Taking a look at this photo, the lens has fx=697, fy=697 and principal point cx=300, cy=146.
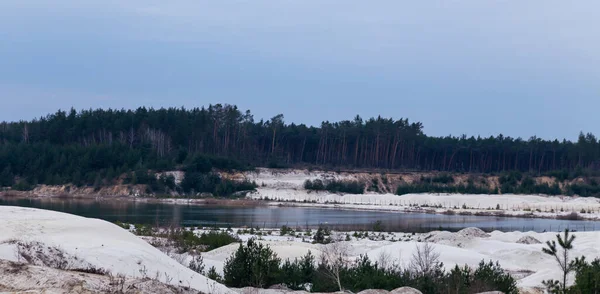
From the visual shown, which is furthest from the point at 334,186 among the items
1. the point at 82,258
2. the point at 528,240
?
the point at 82,258

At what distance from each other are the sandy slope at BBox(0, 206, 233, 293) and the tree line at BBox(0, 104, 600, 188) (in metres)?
76.4

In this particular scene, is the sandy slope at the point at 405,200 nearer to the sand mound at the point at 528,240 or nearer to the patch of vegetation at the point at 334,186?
the patch of vegetation at the point at 334,186

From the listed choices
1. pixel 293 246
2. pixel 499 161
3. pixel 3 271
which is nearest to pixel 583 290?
pixel 3 271

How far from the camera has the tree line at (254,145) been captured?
9606 centimetres

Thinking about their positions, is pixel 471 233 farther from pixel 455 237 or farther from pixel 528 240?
pixel 528 240

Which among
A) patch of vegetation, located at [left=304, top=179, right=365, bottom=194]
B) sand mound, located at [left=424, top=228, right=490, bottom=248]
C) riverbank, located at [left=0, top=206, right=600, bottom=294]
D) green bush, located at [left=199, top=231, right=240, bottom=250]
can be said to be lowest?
green bush, located at [left=199, top=231, right=240, bottom=250]

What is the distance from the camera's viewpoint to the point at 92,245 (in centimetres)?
1577

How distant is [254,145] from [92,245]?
106126 millimetres

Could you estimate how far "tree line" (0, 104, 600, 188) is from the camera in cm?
9606

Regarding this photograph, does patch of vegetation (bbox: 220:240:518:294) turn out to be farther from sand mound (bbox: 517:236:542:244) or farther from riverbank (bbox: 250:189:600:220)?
riverbank (bbox: 250:189:600:220)

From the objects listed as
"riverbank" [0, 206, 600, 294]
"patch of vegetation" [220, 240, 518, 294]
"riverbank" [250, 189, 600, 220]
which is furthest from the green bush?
"riverbank" [250, 189, 600, 220]

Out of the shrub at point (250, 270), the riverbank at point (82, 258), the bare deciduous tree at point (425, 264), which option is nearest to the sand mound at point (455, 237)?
the riverbank at point (82, 258)

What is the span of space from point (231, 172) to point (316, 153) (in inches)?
1180

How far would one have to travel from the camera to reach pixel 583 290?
15.2 meters
